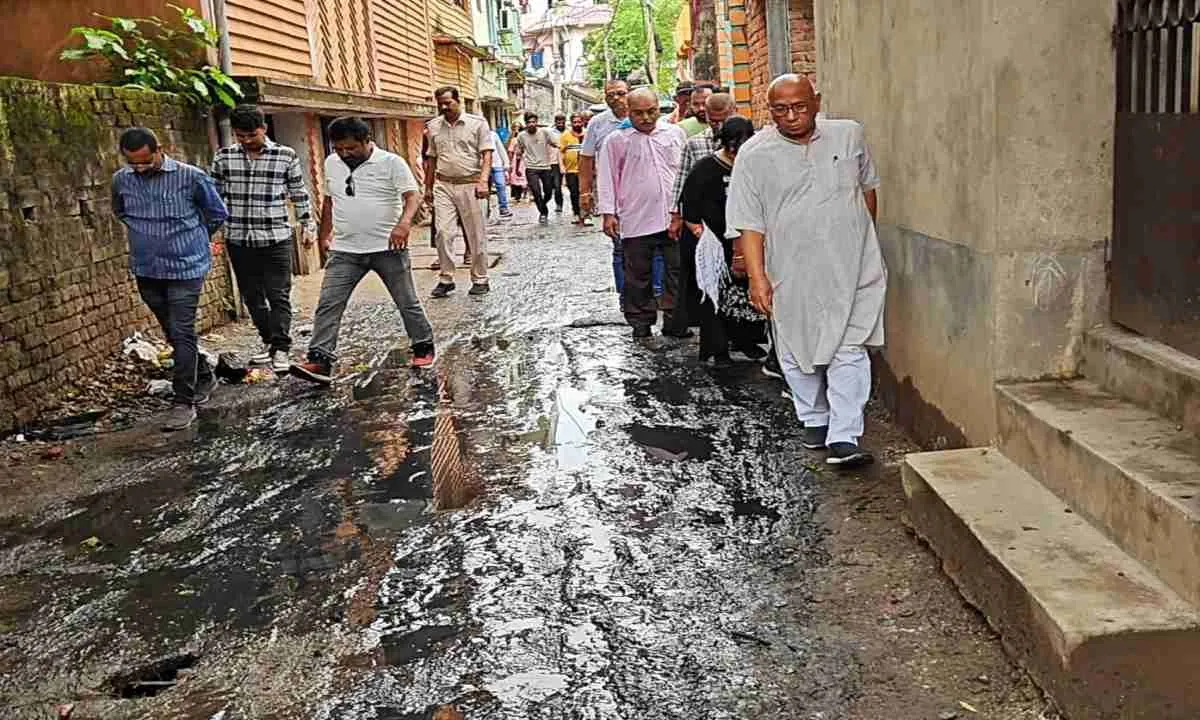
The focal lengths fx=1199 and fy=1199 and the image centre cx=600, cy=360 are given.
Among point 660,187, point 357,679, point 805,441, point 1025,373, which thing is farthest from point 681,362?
point 357,679

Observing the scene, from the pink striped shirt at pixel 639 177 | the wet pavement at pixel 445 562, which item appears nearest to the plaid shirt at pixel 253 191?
the wet pavement at pixel 445 562

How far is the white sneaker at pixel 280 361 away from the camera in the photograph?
8.85 metres

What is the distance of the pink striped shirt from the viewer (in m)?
8.97

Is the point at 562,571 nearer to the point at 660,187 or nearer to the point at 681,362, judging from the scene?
the point at 681,362

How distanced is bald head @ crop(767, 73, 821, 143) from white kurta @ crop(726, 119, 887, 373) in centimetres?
8

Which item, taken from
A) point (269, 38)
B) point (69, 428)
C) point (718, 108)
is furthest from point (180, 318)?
point (269, 38)

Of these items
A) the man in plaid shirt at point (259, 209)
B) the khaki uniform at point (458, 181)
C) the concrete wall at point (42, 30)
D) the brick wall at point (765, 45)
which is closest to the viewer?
the man in plaid shirt at point (259, 209)

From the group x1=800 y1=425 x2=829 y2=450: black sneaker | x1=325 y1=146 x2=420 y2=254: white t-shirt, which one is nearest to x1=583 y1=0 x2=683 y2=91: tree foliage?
x1=325 y1=146 x2=420 y2=254: white t-shirt

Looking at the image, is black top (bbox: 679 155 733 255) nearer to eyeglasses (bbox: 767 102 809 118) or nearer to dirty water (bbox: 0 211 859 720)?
dirty water (bbox: 0 211 859 720)

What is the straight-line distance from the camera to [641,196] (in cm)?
898

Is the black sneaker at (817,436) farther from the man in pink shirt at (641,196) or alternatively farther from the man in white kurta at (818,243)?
the man in pink shirt at (641,196)

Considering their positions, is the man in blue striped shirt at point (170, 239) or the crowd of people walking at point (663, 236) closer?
the crowd of people walking at point (663, 236)

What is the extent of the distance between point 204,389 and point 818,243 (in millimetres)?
4575

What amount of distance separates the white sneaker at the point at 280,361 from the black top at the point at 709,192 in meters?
3.32
